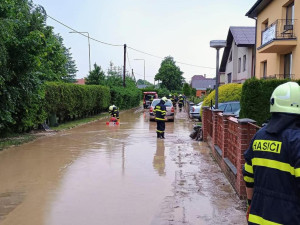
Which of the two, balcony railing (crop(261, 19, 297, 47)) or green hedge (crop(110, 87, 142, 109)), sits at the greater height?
balcony railing (crop(261, 19, 297, 47))

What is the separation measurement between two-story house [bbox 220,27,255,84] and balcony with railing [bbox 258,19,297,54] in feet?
28.3

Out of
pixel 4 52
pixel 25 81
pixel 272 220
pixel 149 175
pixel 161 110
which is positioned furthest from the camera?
pixel 161 110

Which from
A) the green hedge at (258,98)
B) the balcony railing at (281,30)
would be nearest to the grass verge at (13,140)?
the green hedge at (258,98)

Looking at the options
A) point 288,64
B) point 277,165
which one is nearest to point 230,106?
point 288,64

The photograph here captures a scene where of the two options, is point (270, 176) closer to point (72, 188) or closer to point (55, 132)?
point (72, 188)

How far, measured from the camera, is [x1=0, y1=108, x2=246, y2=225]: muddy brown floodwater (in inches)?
202

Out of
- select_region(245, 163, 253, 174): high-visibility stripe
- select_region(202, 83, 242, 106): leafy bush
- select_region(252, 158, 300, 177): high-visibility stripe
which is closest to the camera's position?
select_region(252, 158, 300, 177): high-visibility stripe

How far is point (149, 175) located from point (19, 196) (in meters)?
2.76

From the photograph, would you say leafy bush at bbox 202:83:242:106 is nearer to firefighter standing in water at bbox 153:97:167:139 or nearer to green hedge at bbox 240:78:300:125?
firefighter standing in water at bbox 153:97:167:139

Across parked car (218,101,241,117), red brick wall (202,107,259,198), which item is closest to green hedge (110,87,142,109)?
parked car (218,101,241,117)

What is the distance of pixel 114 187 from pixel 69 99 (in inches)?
578

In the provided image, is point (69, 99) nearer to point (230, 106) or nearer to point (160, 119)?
point (160, 119)

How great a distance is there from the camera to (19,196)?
6.17 metres

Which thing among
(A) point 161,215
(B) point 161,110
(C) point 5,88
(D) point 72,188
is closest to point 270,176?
(A) point 161,215
